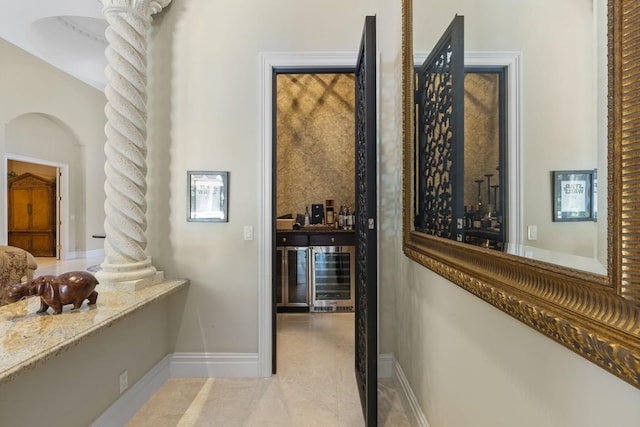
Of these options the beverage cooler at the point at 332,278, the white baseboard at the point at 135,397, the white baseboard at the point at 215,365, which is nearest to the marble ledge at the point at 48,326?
the white baseboard at the point at 135,397

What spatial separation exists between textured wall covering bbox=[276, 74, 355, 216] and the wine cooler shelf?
0.87 meters

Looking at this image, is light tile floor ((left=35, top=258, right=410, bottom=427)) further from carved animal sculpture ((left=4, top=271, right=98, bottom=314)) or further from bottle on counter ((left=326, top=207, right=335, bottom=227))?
bottle on counter ((left=326, top=207, right=335, bottom=227))

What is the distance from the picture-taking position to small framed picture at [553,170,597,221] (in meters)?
0.65

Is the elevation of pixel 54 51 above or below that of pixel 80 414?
above

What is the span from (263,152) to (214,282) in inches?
44.6

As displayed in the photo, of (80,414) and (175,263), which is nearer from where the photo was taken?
(80,414)

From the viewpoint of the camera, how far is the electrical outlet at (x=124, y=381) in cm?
203

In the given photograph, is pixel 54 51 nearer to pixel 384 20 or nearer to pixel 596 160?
pixel 384 20

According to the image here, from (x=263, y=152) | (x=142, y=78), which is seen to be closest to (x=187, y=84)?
(x=142, y=78)

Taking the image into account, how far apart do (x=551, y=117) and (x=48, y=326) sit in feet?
7.14

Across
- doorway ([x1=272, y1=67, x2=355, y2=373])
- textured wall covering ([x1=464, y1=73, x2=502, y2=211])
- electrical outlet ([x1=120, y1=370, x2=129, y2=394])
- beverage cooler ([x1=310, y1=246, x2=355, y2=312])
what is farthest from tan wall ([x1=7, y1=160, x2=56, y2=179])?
textured wall covering ([x1=464, y1=73, x2=502, y2=211])

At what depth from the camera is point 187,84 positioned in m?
2.59

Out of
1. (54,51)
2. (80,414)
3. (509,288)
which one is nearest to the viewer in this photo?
(509,288)

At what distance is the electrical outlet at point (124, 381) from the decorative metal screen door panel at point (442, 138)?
207 centimetres
